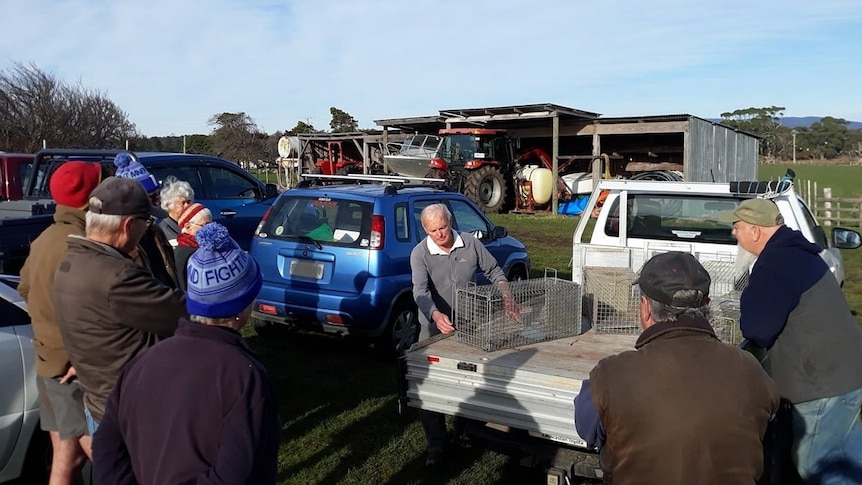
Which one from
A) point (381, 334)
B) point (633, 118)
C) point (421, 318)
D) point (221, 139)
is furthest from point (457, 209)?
point (221, 139)

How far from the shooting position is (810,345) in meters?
3.47

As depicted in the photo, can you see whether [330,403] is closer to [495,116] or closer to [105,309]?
[105,309]

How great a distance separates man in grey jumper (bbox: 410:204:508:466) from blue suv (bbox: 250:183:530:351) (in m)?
1.59

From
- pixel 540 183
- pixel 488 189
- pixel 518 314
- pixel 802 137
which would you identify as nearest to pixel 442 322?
pixel 518 314

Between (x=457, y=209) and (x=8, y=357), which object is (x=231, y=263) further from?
(x=457, y=209)

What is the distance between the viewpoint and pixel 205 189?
33.0 feet

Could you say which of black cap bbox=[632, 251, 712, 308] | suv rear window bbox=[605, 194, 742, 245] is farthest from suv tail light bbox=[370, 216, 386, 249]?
black cap bbox=[632, 251, 712, 308]

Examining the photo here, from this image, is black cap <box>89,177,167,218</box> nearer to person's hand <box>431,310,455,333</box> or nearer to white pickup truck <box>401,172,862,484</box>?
white pickup truck <box>401,172,862,484</box>

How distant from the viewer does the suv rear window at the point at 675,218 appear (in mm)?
6887

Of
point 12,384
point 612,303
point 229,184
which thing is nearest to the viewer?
point 12,384

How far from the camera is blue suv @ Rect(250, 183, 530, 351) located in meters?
6.83

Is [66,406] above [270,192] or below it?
below

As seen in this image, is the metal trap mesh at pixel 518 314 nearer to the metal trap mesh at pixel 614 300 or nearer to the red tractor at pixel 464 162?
the metal trap mesh at pixel 614 300

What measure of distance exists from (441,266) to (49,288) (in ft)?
8.55
